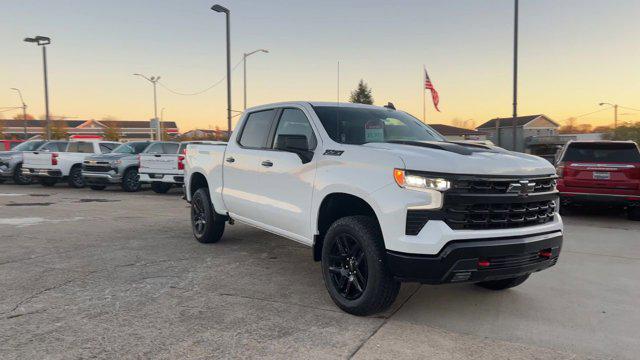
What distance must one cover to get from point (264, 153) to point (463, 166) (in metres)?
2.47

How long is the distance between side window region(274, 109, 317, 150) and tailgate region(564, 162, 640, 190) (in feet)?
22.3

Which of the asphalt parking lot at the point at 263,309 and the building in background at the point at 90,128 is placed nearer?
the asphalt parking lot at the point at 263,309

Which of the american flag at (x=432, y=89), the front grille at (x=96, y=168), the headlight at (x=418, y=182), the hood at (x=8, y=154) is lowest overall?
the front grille at (x=96, y=168)

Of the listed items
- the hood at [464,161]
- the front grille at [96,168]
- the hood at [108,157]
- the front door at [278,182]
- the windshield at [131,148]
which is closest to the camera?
the hood at [464,161]

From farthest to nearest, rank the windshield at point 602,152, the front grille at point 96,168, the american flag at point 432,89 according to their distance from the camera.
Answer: the american flag at point 432,89 → the front grille at point 96,168 → the windshield at point 602,152

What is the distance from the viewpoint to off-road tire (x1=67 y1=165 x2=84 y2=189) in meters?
17.2

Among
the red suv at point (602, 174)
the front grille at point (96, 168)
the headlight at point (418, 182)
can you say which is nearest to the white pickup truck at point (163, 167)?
the front grille at point (96, 168)

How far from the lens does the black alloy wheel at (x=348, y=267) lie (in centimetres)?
409

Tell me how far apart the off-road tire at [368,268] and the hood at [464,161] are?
65cm

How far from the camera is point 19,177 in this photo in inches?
734

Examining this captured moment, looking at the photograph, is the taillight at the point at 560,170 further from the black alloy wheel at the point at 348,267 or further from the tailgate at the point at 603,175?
the black alloy wheel at the point at 348,267

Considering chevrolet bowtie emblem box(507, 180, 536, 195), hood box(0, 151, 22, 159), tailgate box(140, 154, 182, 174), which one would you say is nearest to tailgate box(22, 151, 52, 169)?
hood box(0, 151, 22, 159)

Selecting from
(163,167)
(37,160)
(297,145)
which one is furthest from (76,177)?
(297,145)

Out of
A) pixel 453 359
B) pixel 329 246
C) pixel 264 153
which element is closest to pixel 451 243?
pixel 453 359
